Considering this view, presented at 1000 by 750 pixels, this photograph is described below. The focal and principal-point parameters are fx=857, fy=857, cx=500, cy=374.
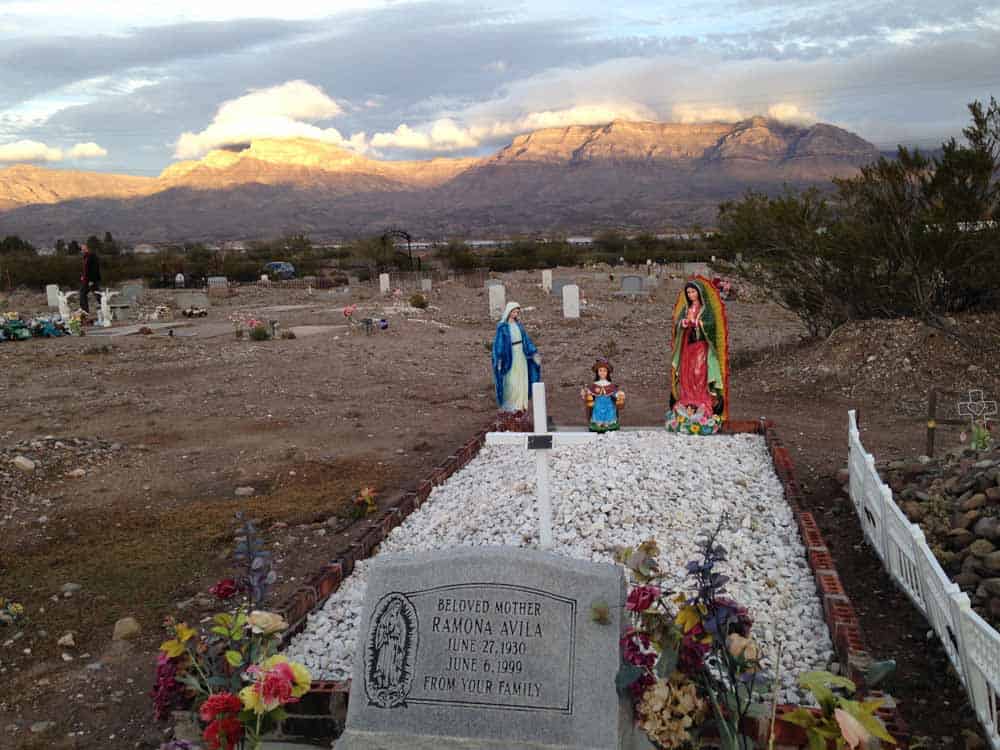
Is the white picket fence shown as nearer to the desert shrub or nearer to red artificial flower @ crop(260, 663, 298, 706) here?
red artificial flower @ crop(260, 663, 298, 706)

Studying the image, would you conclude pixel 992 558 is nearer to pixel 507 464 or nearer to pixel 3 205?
pixel 507 464

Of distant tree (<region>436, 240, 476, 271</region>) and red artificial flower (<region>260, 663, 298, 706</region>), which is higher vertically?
distant tree (<region>436, 240, 476, 271</region>)

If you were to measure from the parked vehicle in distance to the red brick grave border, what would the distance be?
3687 cm

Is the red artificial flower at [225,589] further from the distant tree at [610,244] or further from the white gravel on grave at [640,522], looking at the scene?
Result: the distant tree at [610,244]

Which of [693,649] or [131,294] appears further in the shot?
[131,294]

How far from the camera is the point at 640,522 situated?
19.2 ft

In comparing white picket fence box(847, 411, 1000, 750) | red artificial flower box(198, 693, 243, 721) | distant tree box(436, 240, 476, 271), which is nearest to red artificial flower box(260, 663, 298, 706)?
red artificial flower box(198, 693, 243, 721)

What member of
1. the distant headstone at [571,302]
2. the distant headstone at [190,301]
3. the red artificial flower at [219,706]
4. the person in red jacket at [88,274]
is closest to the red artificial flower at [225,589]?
the red artificial flower at [219,706]

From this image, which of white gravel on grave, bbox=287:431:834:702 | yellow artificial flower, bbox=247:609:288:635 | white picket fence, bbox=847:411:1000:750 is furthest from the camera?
white gravel on grave, bbox=287:431:834:702

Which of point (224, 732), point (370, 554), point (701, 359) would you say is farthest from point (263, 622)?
point (701, 359)

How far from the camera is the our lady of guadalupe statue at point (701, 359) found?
348 inches

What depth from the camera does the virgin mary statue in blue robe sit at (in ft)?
31.5

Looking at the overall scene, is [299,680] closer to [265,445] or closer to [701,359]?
[701,359]

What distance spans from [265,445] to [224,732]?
7.27 meters
